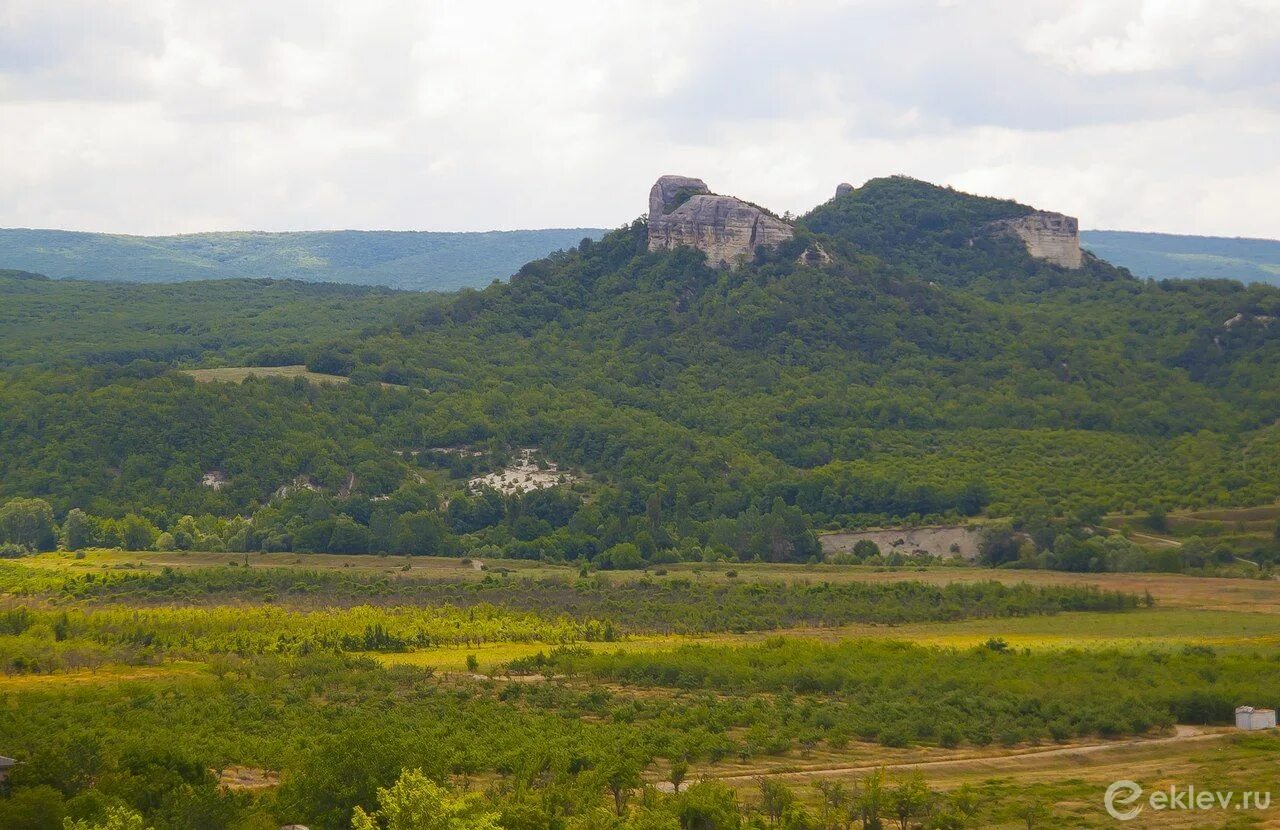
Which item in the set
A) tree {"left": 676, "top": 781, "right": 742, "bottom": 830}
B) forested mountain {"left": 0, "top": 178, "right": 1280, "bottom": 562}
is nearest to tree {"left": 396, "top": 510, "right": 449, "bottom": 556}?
forested mountain {"left": 0, "top": 178, "right": 1280, "bottom": 562}

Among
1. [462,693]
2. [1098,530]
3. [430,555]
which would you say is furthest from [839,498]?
[462,693]

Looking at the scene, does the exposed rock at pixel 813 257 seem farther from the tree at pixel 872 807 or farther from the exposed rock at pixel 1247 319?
the tree at pixel 872 807

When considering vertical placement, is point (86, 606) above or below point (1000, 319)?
below

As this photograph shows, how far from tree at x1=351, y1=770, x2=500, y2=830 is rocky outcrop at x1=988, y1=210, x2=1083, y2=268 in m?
139

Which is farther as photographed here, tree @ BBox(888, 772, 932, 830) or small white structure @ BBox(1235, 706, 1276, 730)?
small white structure @ BBox(1235, 706, 1276, 730)

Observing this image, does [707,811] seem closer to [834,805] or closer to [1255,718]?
[834,805]

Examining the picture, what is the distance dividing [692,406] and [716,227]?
886 inches

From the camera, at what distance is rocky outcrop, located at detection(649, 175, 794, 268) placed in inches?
5650

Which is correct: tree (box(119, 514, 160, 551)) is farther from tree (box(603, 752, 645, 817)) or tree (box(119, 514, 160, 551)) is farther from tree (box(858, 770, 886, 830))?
tree (box(858, 770, 886, 830))

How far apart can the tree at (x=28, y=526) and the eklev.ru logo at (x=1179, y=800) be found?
73.1 m

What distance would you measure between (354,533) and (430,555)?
16.0 ft

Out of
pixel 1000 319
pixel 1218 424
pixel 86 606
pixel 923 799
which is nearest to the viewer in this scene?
pixel 923 799

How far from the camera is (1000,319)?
141 m

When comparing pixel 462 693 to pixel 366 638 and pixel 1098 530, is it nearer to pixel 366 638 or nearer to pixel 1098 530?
pixel 366 638
